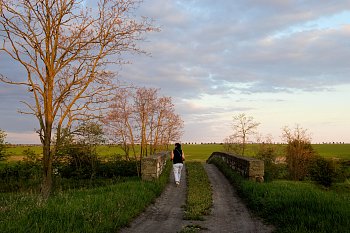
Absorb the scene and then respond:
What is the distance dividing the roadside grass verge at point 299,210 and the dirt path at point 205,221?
41 centimetres

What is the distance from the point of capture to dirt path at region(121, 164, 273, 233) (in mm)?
7754

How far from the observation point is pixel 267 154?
3384 cm

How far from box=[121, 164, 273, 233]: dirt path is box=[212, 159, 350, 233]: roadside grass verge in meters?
0.41

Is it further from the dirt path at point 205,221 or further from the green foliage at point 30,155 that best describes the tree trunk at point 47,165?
the green foliage at point 30,155

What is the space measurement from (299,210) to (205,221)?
7.89 feet

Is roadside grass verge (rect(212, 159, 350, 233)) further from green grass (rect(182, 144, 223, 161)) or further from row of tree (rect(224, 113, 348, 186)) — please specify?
green grass (rect(182, 144, 223, 161))

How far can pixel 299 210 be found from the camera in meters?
8.23

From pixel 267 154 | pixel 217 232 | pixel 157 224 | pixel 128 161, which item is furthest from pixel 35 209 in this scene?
pixel 267 154

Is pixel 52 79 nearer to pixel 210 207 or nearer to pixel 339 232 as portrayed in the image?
pixel 210 207

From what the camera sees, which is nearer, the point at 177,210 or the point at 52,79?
the point at 177,210

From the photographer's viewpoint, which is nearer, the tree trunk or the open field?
the tree trunk

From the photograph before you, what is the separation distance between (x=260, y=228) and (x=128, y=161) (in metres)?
22.8

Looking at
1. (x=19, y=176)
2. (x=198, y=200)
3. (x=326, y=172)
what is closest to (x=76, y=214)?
(x=198, y=200)

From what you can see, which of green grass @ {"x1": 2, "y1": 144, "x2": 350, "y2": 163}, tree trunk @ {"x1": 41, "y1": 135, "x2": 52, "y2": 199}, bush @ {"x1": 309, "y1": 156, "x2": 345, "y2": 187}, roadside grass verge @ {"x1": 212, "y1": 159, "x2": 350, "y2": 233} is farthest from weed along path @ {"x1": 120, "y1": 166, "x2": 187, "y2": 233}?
bush @ {"x1": 309, "y1": 156, "x2": 345, "y2": 187}
